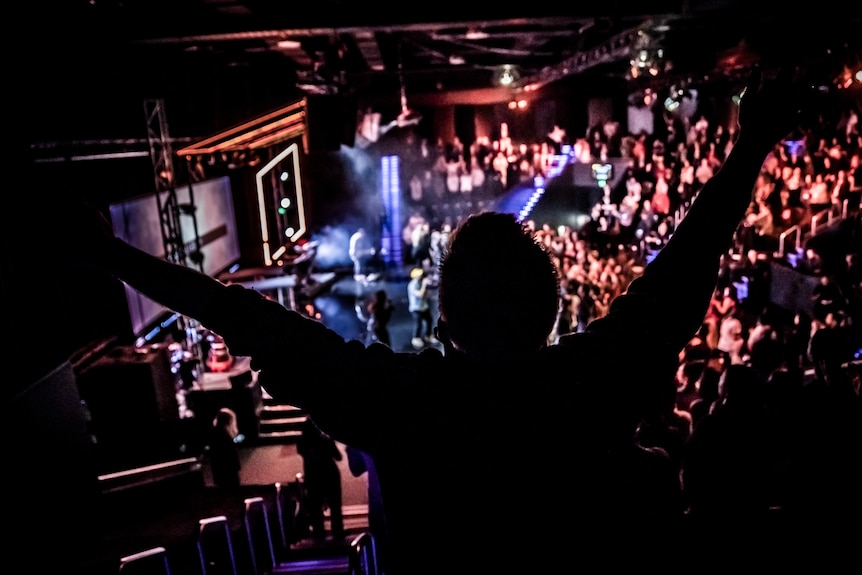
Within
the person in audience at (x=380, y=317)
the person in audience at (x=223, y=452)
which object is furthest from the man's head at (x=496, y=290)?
the person in audience at (x=380, y=317)

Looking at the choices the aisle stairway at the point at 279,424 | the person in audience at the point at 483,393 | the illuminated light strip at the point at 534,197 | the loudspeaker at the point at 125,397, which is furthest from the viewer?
the illuminated light strip at the point at 534,197

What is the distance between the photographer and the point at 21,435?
4.27m

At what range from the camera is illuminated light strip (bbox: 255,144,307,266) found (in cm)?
1555

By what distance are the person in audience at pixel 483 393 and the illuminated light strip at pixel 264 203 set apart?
48.7 feet

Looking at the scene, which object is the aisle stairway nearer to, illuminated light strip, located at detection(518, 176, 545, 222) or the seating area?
the seating area

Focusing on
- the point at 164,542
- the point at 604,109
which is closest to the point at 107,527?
the point at 164,542

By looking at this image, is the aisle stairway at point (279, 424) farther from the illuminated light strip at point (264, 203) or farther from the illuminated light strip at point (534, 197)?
the illuminated light strip at point (534, 197)

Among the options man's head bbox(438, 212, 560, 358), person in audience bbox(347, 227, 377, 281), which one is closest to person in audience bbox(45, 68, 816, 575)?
man's head bbox(438, 212, 560, 358)

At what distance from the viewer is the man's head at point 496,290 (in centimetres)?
Result: 79

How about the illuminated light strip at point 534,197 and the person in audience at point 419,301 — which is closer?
the person in audience at point 419,301

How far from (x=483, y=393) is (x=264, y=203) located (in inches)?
630

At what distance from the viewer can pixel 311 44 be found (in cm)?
835

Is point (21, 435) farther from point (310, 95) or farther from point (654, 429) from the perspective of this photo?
point (310, 95)

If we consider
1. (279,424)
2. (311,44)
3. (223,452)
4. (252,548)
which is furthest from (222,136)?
(252,548)
